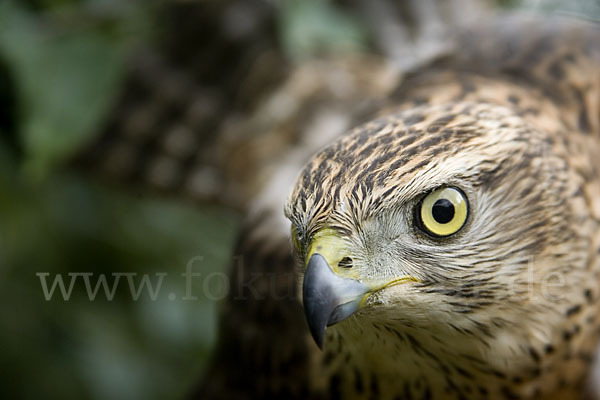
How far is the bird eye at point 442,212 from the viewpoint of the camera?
151 centimetres

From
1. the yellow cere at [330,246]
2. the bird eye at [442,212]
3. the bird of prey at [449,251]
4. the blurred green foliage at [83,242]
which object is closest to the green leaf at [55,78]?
the blurred green foliage at [83,242]

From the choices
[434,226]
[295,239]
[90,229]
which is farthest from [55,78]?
[434,226]

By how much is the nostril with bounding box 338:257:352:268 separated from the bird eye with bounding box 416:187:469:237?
0.17m

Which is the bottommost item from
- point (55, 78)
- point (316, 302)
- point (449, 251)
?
point (316, 302)

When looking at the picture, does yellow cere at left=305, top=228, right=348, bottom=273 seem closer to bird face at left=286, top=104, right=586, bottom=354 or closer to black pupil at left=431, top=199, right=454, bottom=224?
bird face at left=286, top=104, right=586, bottom=354

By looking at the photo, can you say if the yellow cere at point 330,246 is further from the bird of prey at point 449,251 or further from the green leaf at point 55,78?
the green leaf at point 55,78

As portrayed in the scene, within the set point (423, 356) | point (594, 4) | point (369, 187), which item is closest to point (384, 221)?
point (369, 187)

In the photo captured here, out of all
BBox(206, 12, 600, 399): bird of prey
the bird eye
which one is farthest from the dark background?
the bird eye

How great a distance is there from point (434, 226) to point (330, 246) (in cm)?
23

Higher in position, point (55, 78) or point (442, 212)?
point (55, 78)

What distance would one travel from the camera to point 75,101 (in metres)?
2.53

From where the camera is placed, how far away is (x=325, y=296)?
4.65 ft

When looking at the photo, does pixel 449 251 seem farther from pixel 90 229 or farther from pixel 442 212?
pixel 90 229

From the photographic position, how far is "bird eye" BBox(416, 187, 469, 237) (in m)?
1.51
